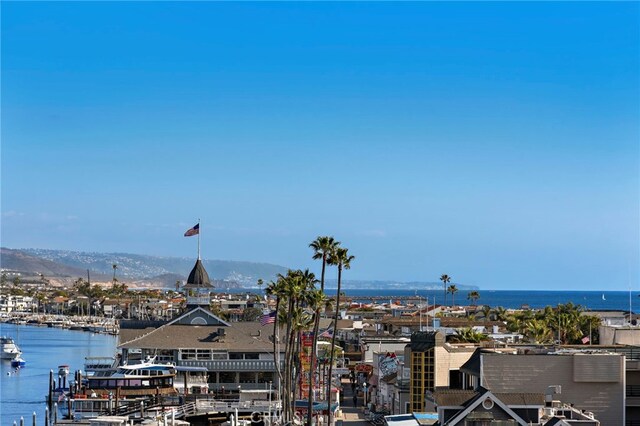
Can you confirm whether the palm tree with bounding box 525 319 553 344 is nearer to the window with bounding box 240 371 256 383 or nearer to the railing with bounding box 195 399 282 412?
the window with bounding box 240 371 256 383

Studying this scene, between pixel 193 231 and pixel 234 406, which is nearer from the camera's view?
pixel 234 406

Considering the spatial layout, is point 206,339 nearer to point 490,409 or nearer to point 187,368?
point 187,368

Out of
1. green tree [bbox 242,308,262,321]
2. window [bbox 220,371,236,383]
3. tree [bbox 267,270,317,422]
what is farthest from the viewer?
green tree [bbox 242,308,262,321]

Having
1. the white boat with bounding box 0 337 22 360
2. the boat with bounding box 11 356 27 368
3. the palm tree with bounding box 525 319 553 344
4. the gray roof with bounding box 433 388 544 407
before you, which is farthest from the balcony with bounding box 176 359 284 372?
the white boat with bounding box 0 337 22 360

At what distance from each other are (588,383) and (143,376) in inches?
1459

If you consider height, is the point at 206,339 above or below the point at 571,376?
below

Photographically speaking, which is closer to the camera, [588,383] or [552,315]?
[588,383]

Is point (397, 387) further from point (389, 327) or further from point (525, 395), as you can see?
point (389, 327)

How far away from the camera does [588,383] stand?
2301 inches

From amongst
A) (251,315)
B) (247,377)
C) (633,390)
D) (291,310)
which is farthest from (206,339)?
(251,315)

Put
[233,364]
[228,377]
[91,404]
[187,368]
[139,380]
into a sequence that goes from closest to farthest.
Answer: [139,380]
[91,404]
[187,368]
[233,364]
[228,377]

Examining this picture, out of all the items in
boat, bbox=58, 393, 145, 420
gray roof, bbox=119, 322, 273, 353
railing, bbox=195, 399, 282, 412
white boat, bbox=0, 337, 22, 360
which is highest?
gray roof, bbox=119, 322, 273, 353

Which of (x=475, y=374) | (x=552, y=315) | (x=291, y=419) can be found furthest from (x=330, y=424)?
(x=552, y=315)

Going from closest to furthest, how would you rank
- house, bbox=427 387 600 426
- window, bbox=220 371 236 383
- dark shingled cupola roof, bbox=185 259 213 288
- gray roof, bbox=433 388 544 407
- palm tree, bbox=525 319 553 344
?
house, bbox=427 387 600 426 → gray roof, bbox=433 388 544 407 → window, bbox=220 371 236 383 → palm tree, bbox=525 319 553 344 → dark shingled cupola roof, bbox=185 259 213 288
